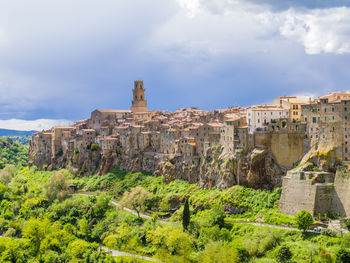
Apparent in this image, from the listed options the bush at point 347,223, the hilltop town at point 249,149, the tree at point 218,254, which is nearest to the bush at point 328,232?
the bush at point 347,223

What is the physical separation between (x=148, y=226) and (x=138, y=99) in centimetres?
5625

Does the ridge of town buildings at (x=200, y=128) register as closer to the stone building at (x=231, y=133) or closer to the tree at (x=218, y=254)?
the stone building at (x=231, y=133)

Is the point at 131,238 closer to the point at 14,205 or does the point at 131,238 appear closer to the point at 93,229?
the point at 93,229

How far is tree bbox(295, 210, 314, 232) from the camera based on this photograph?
1897 inches

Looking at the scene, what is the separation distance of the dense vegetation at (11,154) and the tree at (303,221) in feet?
347

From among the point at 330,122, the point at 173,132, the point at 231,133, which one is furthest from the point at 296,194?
Answer: the point at 173,132

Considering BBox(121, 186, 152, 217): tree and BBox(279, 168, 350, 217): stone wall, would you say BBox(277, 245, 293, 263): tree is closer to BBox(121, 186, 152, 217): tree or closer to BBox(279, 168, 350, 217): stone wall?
BBox(279, 168, 350, 217): stone wall

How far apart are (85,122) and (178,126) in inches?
1313

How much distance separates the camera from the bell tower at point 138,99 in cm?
11106

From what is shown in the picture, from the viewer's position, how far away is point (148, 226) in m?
62.0

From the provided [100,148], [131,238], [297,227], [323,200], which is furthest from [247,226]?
[100,148]

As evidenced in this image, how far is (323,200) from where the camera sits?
5194cm

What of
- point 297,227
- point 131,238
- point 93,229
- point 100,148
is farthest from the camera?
point 100,148

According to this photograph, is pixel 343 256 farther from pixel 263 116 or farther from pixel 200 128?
pixel 200 128
